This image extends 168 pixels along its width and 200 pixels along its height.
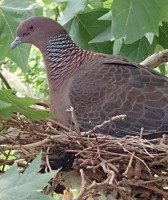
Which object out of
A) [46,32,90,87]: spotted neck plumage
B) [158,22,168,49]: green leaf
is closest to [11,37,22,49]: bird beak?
[46,32,90,87]: spotted neck plumage

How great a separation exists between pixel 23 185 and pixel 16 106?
1.06ft

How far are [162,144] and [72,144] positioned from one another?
19 centimetres

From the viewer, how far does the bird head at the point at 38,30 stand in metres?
1.55

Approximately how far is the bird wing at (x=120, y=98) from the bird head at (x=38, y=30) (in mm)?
185

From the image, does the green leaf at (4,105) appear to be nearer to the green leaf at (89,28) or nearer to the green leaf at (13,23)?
the green leaf at (13,23)

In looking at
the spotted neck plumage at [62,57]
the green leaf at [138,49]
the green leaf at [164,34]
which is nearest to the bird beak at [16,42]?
the spotted neck plumage at [62,57]

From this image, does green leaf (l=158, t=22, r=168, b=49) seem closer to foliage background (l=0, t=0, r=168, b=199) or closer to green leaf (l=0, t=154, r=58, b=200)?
foliage background (l=0, t=0, r=168, b=199)

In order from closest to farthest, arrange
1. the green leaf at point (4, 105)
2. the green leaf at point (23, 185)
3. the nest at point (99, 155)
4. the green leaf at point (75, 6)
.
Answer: the green leaf at point (23, 185), the green leaf at point (4, 105), the nest at point (99, 155), the green leaf at point (75, 6)

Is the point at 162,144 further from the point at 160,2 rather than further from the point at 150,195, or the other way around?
the point at 160,2

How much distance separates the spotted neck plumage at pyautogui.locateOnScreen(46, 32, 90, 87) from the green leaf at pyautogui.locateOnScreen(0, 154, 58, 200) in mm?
906

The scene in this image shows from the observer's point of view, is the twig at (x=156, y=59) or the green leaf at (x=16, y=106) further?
the twig at (x=156, y=59)

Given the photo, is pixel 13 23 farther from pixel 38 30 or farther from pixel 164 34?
pixel 164 34

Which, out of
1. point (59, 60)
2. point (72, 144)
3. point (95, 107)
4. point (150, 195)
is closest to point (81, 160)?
point (72, 144)

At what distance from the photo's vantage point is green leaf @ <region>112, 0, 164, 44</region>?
1.15 metres
